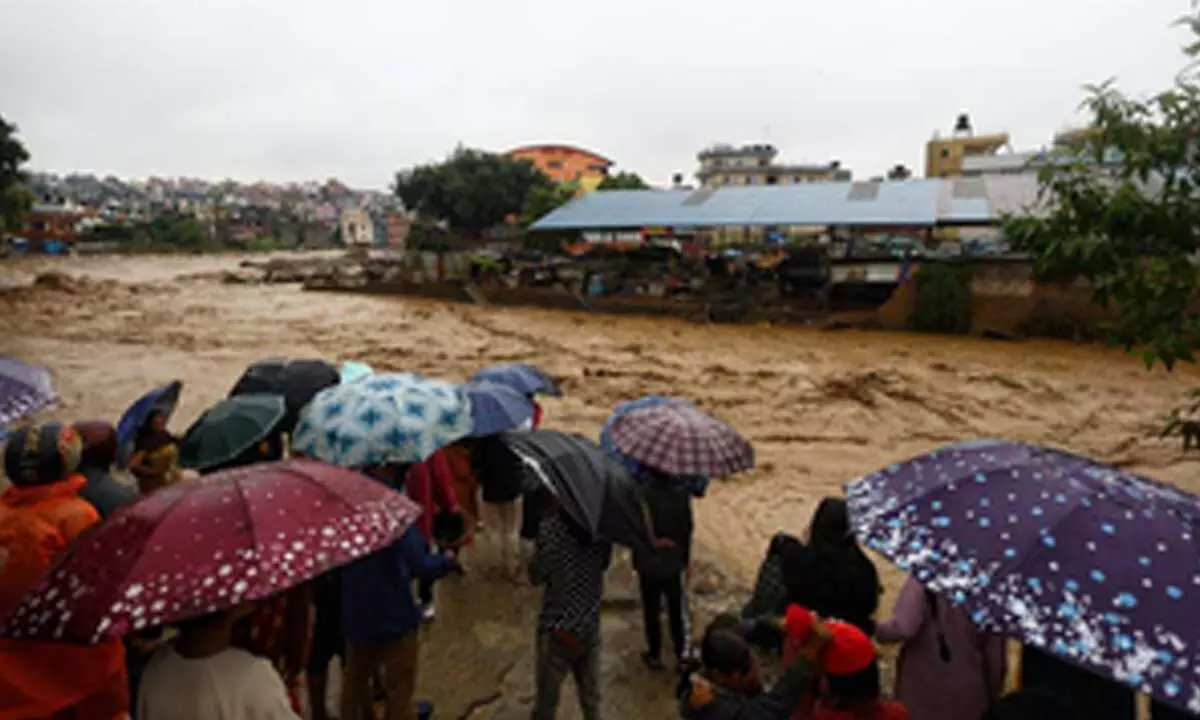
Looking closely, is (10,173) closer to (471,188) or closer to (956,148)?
(471,188)

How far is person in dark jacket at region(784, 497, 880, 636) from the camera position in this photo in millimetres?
2449

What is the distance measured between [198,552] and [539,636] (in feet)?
5.14

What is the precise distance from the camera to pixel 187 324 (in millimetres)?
19531

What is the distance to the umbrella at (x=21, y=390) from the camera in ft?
9.57

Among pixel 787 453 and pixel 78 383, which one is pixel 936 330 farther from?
pixel 78 383

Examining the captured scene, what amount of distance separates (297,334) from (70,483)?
16578 millimetres

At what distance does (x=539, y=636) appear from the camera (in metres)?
2.90

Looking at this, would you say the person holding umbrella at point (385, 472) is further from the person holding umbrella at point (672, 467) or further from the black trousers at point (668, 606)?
the black trousers at point (668, 606)

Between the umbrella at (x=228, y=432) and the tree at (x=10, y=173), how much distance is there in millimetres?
27054

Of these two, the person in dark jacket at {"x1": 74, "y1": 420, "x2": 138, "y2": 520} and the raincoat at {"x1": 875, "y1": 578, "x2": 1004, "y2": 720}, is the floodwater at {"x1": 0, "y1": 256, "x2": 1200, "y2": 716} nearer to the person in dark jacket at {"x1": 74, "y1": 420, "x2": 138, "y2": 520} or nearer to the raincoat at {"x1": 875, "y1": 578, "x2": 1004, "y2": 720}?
the raincoat at {"x1": 875, "y1": 578, "x2": 1004, "y2": 720}

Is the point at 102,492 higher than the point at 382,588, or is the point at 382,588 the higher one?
the point at 102,492

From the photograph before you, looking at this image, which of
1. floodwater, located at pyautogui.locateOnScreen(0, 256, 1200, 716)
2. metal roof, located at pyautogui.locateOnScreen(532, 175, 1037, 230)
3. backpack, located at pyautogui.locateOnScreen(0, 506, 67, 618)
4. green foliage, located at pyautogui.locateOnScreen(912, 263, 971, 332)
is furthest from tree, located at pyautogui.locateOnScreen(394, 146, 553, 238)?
backpack, located at pyautogui.locateOnScreen(0, 506, 67, 618)

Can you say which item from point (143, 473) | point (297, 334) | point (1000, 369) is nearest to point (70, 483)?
point (143, 473)

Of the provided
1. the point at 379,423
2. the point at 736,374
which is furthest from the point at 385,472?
the point at 736,374
